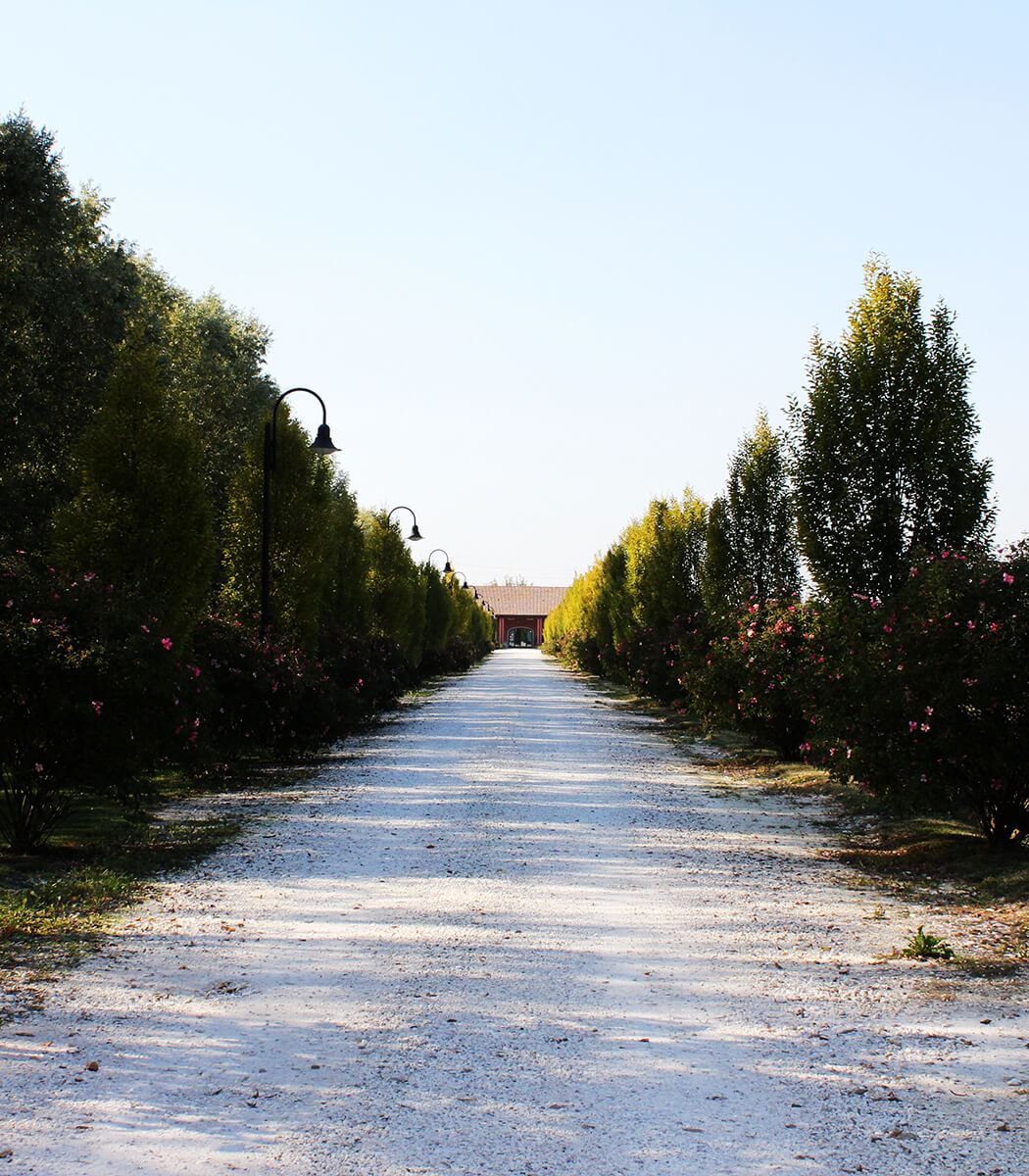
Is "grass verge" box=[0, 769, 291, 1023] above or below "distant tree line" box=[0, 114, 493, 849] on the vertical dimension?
below

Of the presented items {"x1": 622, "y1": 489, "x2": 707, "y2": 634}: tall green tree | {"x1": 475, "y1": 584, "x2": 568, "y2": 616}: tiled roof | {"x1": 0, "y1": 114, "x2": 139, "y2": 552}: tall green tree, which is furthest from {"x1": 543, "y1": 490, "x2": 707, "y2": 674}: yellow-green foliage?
{"x1": 475, "y1": 584, "x2": 568, "y2": 616}: tiled roof

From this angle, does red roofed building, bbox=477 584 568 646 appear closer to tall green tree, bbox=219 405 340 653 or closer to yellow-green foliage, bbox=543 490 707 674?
yellow-green foliage, bbox=543 490 707 674

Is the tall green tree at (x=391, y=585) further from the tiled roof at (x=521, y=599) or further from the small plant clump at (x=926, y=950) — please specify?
the tiled roof at (x=521, y=599)

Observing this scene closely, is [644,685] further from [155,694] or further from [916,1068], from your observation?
[916,1068]

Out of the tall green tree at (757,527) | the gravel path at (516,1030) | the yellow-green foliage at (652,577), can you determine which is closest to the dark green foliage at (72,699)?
the gravel path at (516,1030)

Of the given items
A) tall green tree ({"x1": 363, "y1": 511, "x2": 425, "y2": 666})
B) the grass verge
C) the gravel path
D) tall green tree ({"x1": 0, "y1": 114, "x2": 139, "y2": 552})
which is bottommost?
the grass verge

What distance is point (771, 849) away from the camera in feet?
35.7

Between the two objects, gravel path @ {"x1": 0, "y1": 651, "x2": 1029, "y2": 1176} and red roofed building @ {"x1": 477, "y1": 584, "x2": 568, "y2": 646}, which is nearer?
gravel path @ {"x1": 0, "y1": 651, "x2": 1029, "y2": 1176}

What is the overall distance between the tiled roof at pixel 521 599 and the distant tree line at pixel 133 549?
116 meters

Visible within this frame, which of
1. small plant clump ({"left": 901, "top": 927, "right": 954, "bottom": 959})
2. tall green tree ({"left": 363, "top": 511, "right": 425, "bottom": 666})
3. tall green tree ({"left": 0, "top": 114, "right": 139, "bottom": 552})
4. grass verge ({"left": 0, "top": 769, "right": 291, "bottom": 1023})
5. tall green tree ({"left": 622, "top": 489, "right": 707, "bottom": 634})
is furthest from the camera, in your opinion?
tall green tree ({"left": 363, "top": 511, "right": 425, "bottom": 666})

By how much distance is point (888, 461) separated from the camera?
1590 centimetres

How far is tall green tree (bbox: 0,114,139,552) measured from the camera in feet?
74.3

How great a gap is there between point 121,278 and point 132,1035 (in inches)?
940

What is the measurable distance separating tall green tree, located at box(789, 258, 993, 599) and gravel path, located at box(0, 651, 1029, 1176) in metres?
6.43
